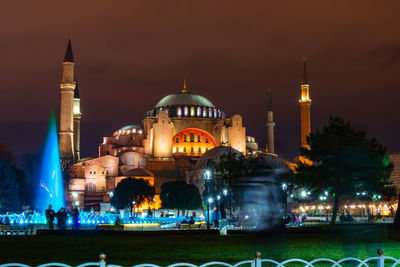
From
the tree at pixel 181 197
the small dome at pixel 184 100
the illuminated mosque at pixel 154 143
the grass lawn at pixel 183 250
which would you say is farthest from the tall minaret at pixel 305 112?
the grass lawn at pixel 183 250

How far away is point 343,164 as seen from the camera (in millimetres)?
30141

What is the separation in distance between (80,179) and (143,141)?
1290 cm

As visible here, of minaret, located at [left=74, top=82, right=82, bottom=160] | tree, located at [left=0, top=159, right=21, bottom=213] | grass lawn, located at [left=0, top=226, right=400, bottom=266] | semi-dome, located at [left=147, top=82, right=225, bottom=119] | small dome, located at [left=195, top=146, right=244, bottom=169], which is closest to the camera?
grass lawn, located at [left=0, top=226, right=400, bottom=266]

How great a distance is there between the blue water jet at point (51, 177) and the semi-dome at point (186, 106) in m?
21.2

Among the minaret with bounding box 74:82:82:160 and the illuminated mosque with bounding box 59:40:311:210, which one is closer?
the illuminated mosque with bounding box 59:40:311:210

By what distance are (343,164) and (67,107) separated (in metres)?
42.9

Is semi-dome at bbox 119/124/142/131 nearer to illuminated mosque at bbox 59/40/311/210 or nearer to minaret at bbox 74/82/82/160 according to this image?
illuminated mosque at bbox 59/40/311/210

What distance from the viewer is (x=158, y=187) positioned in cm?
6912

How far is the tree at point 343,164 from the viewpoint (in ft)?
98.5

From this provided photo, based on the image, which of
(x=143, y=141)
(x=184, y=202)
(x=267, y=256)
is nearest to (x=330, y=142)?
(x=267, y=256)

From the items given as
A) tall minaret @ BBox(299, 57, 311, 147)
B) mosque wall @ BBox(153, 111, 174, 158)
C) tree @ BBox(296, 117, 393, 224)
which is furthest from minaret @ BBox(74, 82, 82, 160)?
tree @ BBox(296, 117, 393, 224)

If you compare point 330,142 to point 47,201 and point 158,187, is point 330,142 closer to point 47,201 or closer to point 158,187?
point 47,201

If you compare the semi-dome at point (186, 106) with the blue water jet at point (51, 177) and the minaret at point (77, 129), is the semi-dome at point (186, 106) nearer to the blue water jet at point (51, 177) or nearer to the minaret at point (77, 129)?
the minaret at point (77, 129)

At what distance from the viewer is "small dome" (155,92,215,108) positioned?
86188 mm
